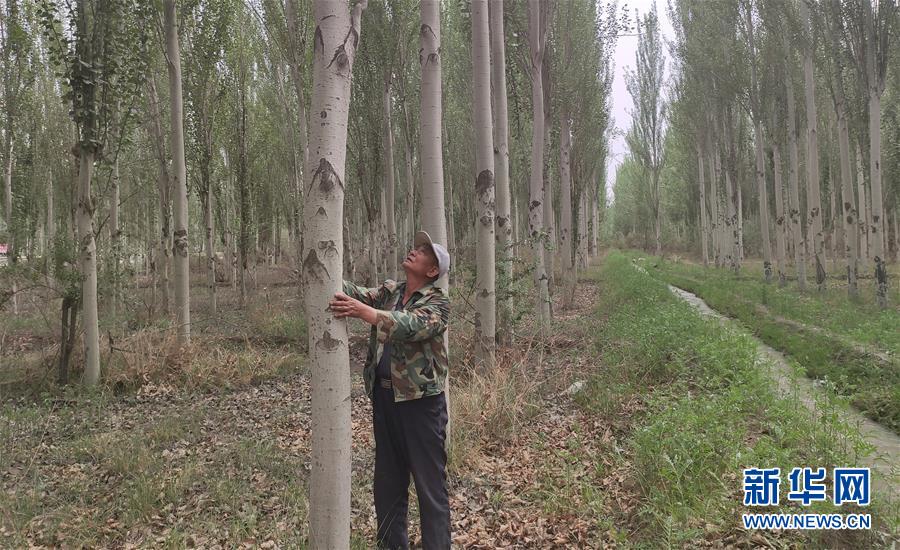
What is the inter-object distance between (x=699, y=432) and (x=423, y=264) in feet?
9.04

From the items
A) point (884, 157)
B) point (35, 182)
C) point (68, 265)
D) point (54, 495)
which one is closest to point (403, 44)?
point (68, 265)

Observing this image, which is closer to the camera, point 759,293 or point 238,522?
point 238,522

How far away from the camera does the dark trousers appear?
8.75 feet

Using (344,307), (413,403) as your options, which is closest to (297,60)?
(413,403)

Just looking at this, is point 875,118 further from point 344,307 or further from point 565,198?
point 344,307

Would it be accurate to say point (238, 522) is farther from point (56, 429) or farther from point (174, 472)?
point (56, 429)

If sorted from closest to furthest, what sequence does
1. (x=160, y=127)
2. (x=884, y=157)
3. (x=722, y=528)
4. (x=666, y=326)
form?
(x=722, y=528), (x=666, y=326), (x=160, y=127), (x=884, y=157)

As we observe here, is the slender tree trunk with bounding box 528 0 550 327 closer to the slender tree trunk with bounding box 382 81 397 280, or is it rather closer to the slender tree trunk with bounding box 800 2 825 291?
the slender tree trunk with bounding box 382 81 397 280

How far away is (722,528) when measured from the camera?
3066 millimetres

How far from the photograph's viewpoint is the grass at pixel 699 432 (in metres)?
3.15

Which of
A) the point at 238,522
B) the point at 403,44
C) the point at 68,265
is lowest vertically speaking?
the point at 238,522

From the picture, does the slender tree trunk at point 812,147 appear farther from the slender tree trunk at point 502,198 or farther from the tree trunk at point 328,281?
the tree trunk at point 328,281

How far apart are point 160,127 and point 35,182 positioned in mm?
8509

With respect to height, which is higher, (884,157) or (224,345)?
(884,157)
